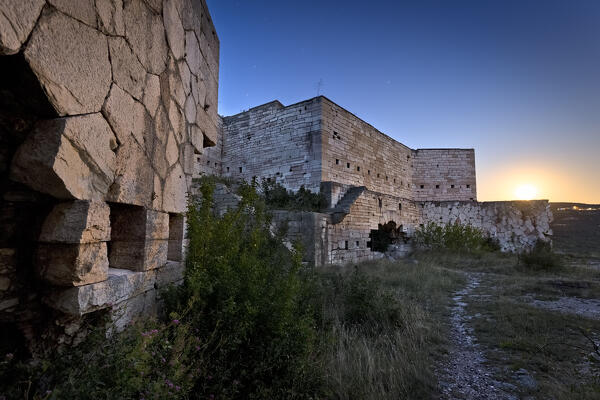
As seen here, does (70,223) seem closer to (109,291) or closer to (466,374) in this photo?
(109,291)

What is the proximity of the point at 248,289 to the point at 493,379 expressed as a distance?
2473mm

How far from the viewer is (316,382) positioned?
2277 mm

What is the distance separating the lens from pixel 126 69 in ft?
5.57

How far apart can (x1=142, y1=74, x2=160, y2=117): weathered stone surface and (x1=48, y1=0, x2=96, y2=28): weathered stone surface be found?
0.52m

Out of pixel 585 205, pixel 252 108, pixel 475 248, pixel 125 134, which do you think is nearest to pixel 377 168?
pixel 475 248

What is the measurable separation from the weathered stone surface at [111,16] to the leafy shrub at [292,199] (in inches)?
353

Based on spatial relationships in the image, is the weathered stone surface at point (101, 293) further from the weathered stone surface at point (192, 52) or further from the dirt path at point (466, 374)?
the dirt path at point (466, 374)

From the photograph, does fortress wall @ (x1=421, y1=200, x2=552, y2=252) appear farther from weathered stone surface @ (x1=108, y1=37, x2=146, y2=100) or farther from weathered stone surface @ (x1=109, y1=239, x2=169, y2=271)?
weathered stone surface @ (x1=108, y1=37, x2=146, y2=100)

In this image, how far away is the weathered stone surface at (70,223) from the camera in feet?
4.40

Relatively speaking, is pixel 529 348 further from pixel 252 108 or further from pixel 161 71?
pixel 252 108

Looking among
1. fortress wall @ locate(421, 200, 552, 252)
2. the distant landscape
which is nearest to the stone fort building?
fortress wall @ locate(421, 200, 552, 252)

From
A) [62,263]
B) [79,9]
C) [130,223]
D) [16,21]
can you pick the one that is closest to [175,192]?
[130,223]

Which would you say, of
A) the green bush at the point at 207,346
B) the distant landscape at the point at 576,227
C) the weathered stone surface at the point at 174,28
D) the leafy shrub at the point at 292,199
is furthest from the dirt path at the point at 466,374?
the distant landscape at the point at 576,227

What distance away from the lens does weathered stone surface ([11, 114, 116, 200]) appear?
4.05 ft
